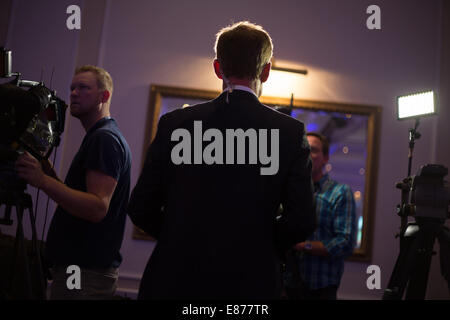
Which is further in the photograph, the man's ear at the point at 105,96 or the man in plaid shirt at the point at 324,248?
the man in plaid shirt at the point at 324,248

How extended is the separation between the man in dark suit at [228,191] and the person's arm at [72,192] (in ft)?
1.18

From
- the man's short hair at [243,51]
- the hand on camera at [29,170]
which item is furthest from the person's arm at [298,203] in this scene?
the hand on camera at [29,170]

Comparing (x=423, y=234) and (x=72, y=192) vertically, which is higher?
(x=72, y=192)

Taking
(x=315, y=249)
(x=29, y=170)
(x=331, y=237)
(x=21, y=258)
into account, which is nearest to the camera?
(x=29, y=170)

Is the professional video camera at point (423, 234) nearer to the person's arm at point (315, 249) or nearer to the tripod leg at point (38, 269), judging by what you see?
the person's arm at point (315, 249)

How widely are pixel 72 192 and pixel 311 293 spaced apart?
5.04 feet

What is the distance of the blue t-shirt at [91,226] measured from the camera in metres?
1.63

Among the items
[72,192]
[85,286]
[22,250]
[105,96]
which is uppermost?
[105,96]

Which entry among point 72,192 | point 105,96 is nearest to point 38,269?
point 72,192

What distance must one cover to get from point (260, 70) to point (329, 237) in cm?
157

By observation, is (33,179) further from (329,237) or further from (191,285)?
(329,237)

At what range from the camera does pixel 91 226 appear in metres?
1.66

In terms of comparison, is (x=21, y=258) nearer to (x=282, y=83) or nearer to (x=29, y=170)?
(x=29, y=170)
